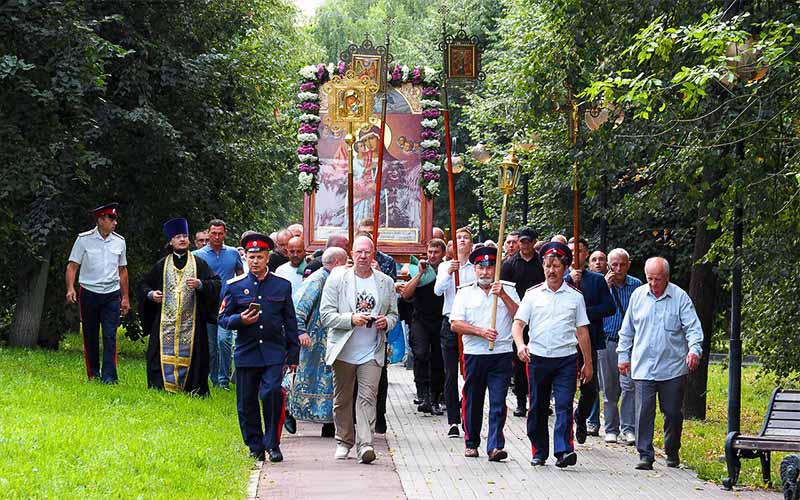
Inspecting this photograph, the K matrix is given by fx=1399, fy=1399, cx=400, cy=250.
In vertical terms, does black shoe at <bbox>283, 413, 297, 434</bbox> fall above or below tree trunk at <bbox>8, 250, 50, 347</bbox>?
below

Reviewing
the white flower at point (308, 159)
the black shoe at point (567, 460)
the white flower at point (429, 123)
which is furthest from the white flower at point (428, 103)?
the black shoe at point (567, 460)

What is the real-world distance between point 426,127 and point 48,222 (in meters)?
6.45

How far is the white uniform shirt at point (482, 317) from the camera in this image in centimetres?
1371

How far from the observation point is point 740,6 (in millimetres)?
13180

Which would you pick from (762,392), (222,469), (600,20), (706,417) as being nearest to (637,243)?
(762,392)

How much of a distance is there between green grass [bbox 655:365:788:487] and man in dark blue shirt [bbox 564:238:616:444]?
1.13 meters

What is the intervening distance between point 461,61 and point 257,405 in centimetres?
698

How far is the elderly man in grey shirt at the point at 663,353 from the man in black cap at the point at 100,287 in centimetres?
644

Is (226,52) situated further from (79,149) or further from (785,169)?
(785,169)

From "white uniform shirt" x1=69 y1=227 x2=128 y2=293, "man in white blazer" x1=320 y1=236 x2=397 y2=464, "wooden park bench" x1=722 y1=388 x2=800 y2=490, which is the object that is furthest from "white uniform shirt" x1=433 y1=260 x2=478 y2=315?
"wooden park bench" x1=722 y1=388 x2=800 y2=490

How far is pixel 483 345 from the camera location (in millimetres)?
13695

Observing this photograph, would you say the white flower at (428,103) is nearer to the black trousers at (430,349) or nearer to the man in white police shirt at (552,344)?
the black trousers at (430,349)

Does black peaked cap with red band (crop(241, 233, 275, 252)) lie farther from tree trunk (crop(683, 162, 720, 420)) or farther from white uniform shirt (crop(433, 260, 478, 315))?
tree trunk (crop(683, 162, 720, 420))

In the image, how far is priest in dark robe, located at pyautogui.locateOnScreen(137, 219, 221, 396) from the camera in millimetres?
16812
